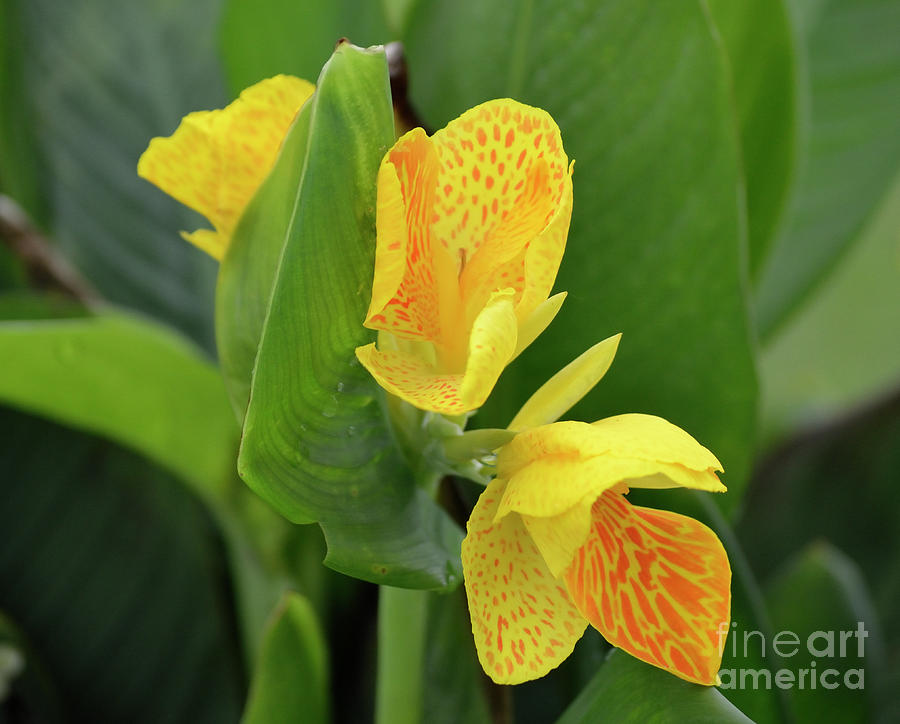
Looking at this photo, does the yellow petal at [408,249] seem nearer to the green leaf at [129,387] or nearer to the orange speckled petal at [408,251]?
the orange speckled petal at [408,251]

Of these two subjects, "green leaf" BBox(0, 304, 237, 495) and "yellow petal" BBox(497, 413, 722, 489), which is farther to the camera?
"green leaf" BBox(0, 304, 237, 495)

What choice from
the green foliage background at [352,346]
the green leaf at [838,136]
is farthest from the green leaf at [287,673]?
the green leaf at [838,136]

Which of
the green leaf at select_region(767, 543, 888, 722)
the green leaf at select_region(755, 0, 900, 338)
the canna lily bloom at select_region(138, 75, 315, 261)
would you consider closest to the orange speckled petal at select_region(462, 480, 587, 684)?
the canna lily bloom at select_region(138, 75, 315, 261)

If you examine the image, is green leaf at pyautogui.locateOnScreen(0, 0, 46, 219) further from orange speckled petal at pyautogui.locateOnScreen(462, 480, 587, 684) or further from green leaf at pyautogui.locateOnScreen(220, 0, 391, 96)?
orange speckled petal at pyautogui.locateOnScreen(462, 480, 587, 684)

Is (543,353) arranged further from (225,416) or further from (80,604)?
(80,604)

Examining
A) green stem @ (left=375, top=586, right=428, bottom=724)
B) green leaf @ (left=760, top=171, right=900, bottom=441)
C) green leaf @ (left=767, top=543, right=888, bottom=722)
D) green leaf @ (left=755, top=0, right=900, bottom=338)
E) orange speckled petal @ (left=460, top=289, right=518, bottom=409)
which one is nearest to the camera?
orange speckled petal @ (left=460, top=289, right=518, bottom=409)

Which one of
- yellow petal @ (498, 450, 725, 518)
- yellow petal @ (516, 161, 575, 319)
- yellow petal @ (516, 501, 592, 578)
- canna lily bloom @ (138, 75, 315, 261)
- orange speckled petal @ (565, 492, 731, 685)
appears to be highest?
canna lily bloom @ (138, 75, 315, 261)
